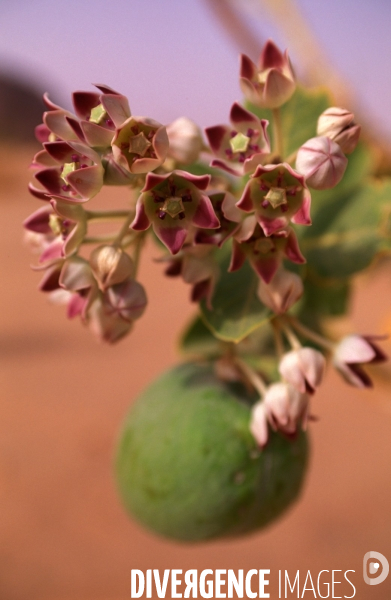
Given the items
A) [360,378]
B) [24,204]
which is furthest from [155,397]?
[24,204]

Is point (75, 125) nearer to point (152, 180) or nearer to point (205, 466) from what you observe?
point (152, 180)

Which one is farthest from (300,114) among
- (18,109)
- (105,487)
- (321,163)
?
(18,109)

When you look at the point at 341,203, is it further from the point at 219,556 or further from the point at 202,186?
the point at 219,556

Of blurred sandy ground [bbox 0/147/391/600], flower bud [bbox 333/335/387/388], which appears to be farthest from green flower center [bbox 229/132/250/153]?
blurred sandy ground [bbox 0/147/391/600]

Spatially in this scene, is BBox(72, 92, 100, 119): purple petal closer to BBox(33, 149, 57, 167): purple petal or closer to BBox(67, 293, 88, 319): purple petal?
BBox(33, 149, 57, 167): purple petal

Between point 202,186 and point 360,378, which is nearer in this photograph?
point 202,186

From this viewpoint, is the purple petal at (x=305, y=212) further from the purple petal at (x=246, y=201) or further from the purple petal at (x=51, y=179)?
the purple petal at (x=51, y=179)
